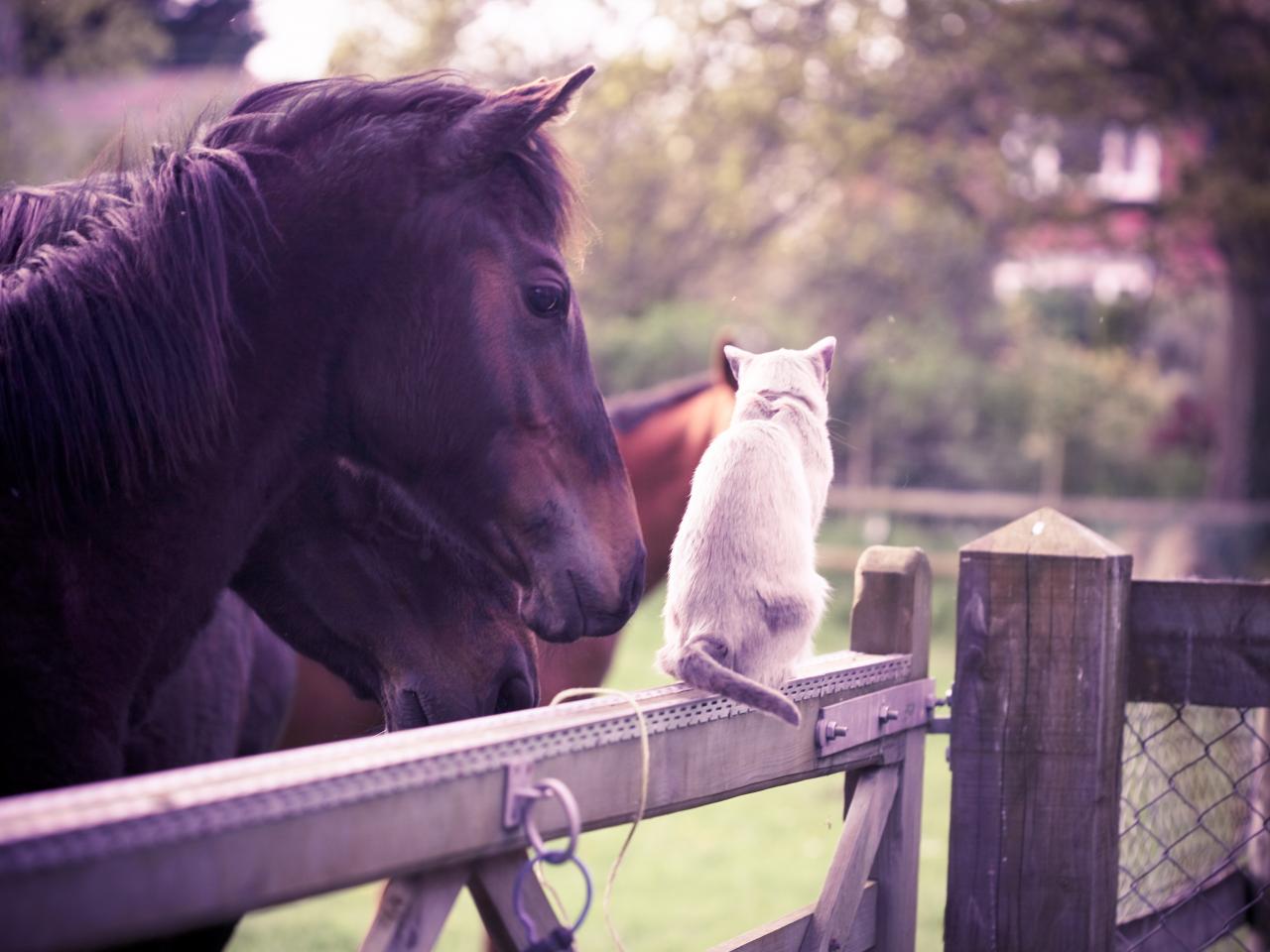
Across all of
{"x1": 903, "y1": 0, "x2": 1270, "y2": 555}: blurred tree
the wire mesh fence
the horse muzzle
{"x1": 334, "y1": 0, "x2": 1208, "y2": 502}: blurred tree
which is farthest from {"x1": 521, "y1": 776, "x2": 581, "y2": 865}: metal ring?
{"x1": 903, "y1": 0, "x2": 1270, "y2": 555}: blurred tree

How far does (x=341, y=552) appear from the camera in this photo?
1.91 metres

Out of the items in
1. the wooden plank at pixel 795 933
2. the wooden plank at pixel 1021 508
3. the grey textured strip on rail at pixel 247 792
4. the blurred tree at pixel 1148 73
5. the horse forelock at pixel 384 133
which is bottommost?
the wooden plank at pixel 1021 508

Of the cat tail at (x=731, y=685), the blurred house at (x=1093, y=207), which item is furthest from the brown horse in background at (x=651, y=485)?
the blurred house at (x=1093, y=207)

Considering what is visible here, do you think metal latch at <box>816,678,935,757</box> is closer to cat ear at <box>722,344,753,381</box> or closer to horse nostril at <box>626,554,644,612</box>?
horse nostril at <box>626,554,644,612</box>

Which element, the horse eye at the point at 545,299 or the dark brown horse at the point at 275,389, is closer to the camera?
the dark brown horse at the point at 275,389

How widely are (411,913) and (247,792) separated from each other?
9.6 inches

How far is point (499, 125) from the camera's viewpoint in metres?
1.74

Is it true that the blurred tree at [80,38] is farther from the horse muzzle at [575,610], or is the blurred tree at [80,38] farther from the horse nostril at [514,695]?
the horse muzzle at [575,610]

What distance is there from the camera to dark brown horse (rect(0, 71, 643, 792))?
62.0 inches

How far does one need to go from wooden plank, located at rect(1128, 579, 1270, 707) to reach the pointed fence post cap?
0.47ft

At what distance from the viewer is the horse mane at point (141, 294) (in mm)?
1581

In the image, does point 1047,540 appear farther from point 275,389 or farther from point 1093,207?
point 1093,207

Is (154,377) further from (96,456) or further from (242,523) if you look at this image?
(242,523)

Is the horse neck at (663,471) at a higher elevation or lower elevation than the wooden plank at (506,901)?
lower
